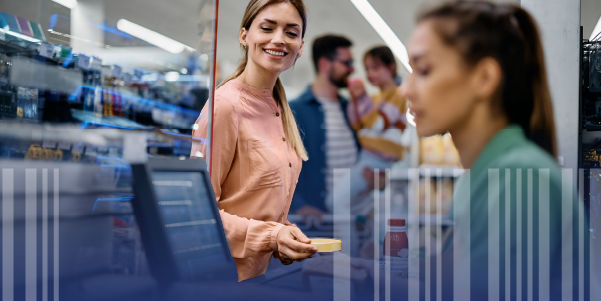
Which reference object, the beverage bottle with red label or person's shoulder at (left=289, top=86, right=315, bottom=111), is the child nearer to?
person's shoulder at (left=289, top=86, right=315, bottom=111)

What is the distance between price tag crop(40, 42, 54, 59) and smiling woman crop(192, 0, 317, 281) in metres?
0.26

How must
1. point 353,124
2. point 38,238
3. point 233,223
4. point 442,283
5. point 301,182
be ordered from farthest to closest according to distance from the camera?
point 353,124
point 301,182
point 233,223
point 442,283
point 38,238

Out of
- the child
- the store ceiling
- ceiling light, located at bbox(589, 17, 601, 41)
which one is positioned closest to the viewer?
the store ceiling

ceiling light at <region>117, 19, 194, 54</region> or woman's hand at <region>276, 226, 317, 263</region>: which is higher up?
ceiling light at <region>117, 19, 194, 54</region>

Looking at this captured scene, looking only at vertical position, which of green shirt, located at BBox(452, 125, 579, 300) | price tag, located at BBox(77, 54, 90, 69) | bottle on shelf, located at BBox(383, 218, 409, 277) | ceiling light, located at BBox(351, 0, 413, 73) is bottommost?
bottle on shelf, located at BBox(383, 218, 409, 277)

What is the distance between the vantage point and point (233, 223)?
0.81m

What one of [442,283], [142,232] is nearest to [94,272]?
[142,232]

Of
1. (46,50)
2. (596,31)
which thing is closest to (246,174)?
(46,50)

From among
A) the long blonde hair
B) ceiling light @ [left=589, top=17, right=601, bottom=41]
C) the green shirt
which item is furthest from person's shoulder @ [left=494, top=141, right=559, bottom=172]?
ceiling light @ [left=589, top=17, right=601, bottom=41]

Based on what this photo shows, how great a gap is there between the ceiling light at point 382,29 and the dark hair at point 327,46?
15 centimetres

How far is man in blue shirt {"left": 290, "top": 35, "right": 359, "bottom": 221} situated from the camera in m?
1.13

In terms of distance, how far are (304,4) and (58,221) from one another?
58 centimetres

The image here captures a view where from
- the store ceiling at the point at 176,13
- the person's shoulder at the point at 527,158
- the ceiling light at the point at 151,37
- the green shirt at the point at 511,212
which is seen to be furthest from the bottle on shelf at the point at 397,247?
the ceiling light at the point at 151,37

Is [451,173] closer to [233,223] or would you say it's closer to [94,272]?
[233,223]
